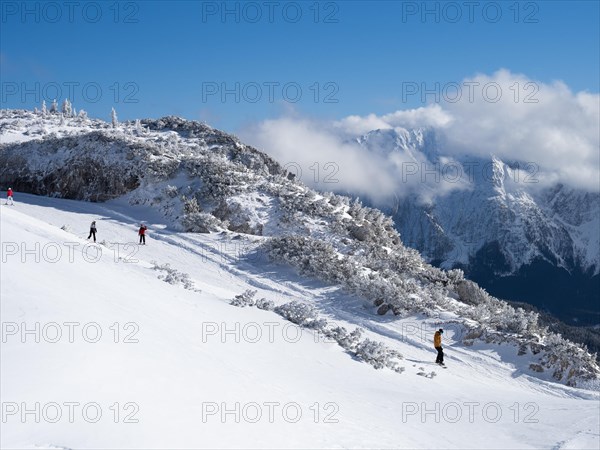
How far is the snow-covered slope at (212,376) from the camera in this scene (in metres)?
8.35

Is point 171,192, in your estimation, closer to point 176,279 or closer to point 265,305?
point 176,279

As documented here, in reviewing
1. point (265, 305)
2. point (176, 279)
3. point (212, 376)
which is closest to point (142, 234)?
point (176, 279)

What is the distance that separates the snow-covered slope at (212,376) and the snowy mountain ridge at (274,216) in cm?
115

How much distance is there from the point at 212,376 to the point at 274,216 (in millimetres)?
23507

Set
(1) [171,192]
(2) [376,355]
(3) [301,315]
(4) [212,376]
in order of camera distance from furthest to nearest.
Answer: (1) [171,192]
(3) [301,315]
(2) [376,355]
(4) [212,376]

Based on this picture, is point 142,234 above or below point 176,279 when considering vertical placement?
above

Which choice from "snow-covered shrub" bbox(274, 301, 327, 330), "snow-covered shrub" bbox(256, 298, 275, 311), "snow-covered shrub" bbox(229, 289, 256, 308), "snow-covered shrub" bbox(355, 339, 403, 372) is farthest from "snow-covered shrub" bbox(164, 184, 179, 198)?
"snow-covered shrub" bbox(355, 339, 403, 372)

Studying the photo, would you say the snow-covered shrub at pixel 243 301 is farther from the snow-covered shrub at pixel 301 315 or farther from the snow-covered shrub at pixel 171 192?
the snow-covered shrub at pixel 171 192

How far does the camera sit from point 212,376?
11391 mm

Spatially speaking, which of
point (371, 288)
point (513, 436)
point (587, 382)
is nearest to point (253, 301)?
point (371, 288)

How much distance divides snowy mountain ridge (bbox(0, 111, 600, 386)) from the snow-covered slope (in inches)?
45.4

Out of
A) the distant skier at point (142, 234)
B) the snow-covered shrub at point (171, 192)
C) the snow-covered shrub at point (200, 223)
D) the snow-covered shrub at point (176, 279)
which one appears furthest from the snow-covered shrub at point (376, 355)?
the snow-covered shrub at point (171, 192)

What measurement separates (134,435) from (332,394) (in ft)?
20.5

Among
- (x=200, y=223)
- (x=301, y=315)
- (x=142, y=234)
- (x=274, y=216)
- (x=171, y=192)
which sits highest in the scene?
(x=171, y=192)
